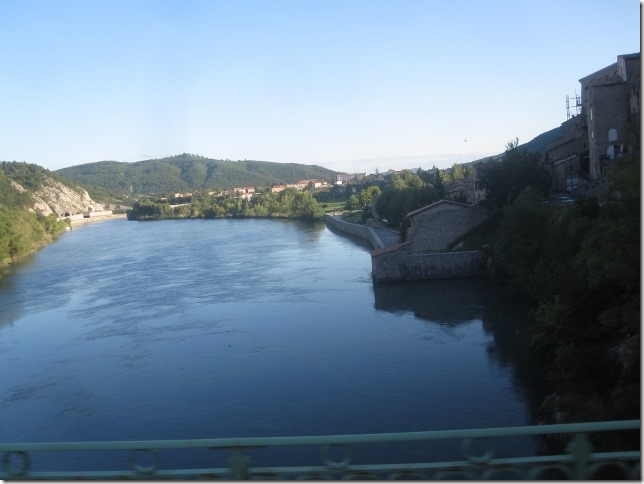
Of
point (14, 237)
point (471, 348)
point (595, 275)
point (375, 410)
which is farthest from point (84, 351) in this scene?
point (14, 237)

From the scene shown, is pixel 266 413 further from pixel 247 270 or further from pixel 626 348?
pixel 247 270

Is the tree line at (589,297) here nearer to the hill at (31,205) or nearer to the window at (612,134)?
the window at (612,134)

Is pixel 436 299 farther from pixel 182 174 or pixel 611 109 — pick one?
pixel 182 174

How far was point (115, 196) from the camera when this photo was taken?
242 feet

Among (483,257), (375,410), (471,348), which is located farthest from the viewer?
(483,257)

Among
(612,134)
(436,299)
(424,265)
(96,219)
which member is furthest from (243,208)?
(436,299)

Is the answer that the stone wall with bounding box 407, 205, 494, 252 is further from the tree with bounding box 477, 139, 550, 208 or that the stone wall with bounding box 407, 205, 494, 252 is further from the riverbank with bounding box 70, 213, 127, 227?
the riverbank with bounding box 70, 213, 127, 227

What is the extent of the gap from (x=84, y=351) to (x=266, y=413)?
4117 millimetres

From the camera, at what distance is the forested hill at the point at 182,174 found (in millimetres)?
90625

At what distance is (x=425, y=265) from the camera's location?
14.6m

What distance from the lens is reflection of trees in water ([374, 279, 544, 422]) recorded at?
25.8 feet

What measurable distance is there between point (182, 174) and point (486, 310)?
91.9 metres

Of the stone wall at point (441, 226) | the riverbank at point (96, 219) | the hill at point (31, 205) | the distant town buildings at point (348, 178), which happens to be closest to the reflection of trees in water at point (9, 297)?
the hill at point (31, 205)

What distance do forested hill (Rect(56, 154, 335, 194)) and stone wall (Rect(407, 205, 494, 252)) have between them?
73347mm
